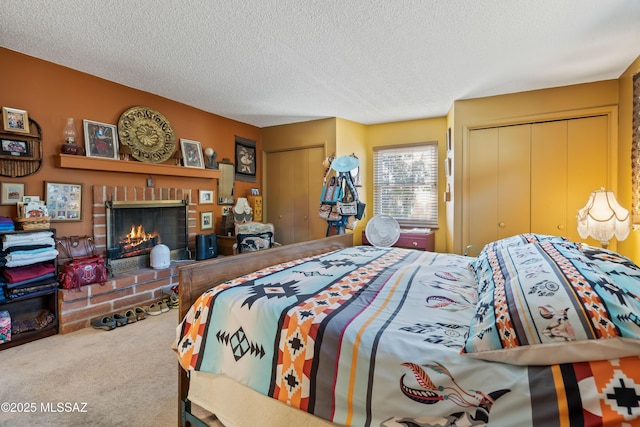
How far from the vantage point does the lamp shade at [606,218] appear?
87.4 inches

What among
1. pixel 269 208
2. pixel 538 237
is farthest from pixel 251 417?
pixel 269 208

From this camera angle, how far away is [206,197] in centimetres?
419

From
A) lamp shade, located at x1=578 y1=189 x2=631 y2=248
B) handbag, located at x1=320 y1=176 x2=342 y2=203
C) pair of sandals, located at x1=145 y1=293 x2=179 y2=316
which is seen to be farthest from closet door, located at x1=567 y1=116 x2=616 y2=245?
pair of sandals, located at x1=145 y1=293 x2=179 y2=316

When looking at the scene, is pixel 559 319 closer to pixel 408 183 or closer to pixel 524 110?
pixel 524 110

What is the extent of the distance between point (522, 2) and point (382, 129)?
9.31 feet

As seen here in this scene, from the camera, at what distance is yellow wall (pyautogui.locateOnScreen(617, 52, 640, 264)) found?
2.59 metres

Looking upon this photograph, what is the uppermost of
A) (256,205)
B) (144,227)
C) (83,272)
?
(256,205)

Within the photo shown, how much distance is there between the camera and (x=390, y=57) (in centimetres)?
258

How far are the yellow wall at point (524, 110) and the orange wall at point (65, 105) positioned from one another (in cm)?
339

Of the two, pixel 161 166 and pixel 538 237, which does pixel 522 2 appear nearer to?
pixel 538 237

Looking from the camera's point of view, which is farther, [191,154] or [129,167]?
[191,154]

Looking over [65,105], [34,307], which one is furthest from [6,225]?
[65,105]

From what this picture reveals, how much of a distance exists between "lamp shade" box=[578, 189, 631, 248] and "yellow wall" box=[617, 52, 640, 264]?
0.51 metres

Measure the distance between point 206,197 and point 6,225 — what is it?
205 centimetres
